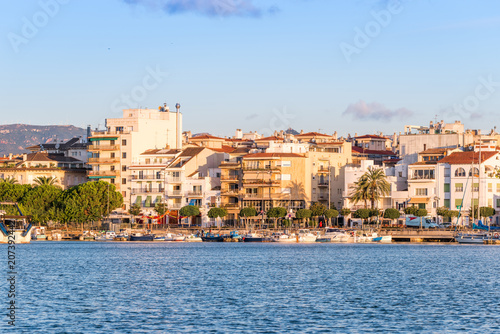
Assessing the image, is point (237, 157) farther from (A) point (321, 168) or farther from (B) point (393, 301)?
(B) point (393, 301)

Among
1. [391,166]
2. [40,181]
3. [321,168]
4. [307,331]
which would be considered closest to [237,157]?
[321,168]

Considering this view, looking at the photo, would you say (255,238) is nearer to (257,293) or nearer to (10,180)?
(10,180)

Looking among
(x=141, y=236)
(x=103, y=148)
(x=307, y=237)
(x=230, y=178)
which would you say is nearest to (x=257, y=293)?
(x=307, y=237)

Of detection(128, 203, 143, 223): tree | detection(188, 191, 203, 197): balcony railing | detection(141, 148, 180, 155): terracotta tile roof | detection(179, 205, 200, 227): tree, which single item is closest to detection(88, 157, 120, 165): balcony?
detection(141, 148, 180, 155): terracotta tile roof

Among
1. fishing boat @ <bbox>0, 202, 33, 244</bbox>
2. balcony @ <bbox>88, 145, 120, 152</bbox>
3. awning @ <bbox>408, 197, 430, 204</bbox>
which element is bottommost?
fishing boat @ <bbox>0, 202, 33, 244</bbox>

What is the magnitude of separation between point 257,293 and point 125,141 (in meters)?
89.3

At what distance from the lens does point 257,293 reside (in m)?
53.7

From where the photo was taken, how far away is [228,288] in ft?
186

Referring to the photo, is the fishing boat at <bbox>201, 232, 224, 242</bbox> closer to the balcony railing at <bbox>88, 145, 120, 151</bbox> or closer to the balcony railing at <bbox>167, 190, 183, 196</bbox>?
the balcony railing at <bbox>167, 190, 183, 196</bbox>

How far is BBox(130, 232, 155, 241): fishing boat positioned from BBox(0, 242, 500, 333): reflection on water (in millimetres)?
28905

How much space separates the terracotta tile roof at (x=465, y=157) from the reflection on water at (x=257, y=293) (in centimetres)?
2401

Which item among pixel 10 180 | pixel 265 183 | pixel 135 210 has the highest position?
pixel 10 180

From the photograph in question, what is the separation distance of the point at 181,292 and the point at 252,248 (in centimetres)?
5341

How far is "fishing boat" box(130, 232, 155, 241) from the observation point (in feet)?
398
